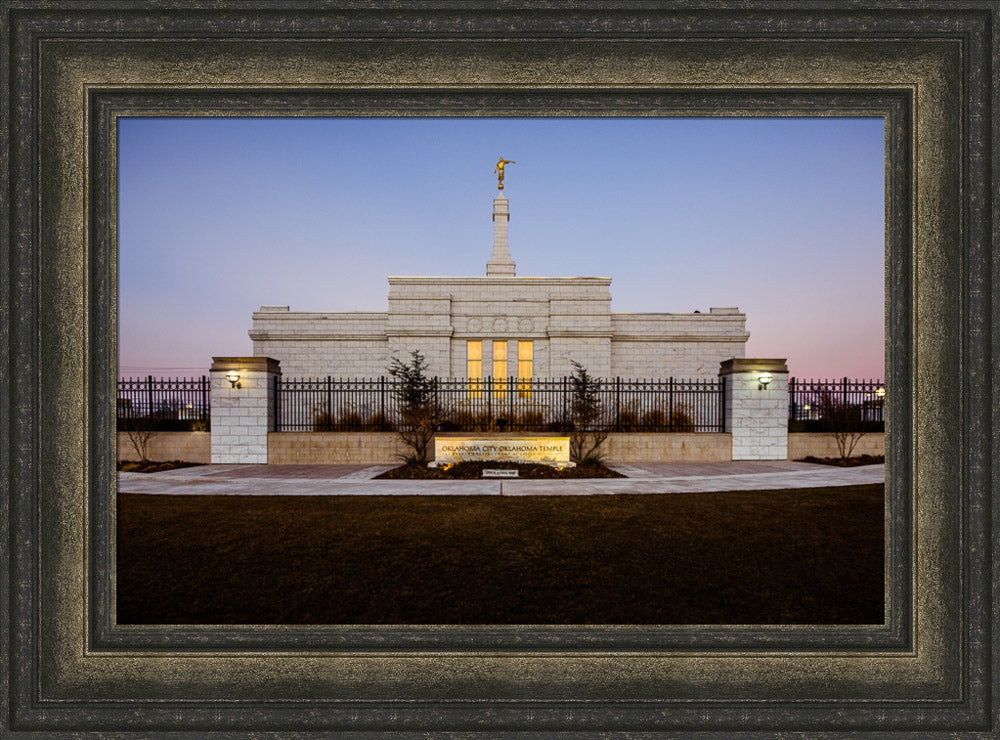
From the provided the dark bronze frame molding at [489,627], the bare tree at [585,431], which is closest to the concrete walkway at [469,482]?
the bare tree at [585,431]

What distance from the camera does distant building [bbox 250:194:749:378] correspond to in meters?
22.7

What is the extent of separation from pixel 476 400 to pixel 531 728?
16573 millimetres

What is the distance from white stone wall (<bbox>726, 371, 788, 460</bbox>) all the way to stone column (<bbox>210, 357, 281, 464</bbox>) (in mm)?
14282

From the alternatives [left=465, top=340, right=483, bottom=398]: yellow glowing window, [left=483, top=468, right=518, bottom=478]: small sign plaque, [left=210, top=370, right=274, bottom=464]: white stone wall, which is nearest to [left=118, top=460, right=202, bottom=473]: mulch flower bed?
[left=210, top=370, right=274, bottom=464]: white stone wall

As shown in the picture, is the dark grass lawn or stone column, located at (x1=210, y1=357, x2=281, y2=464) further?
stone column, located at (x1=210, y1=357, x2=281, y2=464)

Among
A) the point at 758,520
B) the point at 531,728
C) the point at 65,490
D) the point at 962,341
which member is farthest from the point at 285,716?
the point at 758,520

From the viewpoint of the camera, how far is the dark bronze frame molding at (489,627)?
2.00 metres

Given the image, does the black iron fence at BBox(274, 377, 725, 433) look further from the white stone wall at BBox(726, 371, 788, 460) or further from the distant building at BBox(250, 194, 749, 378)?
the distant building at BBox(250, 194, 749, 378)

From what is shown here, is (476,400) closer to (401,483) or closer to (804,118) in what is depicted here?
(401,483)

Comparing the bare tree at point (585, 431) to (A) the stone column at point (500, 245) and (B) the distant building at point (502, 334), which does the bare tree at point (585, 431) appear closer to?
(B) the distant building at point (502, 334)

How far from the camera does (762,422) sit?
46.5ft

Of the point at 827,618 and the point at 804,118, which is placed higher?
the point at 804,118

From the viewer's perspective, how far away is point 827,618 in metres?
3.21

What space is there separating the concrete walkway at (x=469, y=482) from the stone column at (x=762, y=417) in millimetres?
1354
